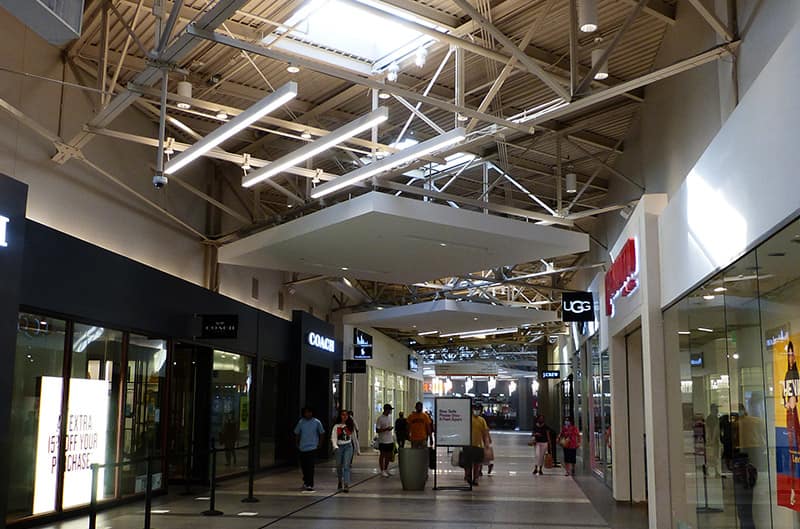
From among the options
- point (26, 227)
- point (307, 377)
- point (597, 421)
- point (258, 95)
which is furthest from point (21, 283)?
point (307, 377)

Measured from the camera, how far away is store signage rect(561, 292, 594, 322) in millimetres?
16578

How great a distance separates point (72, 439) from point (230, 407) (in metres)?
6.14

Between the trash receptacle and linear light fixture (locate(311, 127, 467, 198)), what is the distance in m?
5.35

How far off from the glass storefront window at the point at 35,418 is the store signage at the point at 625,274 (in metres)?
7.32

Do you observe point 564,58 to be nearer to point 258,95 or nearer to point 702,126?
point 702,126

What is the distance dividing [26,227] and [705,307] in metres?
7.45

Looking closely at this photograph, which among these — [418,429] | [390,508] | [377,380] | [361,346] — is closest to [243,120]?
[390,508]

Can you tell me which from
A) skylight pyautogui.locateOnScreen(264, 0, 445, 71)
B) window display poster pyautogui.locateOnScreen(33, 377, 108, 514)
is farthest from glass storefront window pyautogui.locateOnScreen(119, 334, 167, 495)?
skylight pyautogui.locateOnScreen(264, 0, 445, 71)

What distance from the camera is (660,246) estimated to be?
8.98 metres

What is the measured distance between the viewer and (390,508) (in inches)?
462

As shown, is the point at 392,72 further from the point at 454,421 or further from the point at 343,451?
the point at 343,451

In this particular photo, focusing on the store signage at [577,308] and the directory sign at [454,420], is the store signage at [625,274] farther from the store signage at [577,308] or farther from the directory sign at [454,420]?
the directory sign at [454,420]

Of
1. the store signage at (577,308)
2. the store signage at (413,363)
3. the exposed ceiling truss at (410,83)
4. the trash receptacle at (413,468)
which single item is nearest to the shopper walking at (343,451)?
the trash receptacle at (413,468)

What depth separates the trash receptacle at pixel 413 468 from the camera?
14.3 metres
